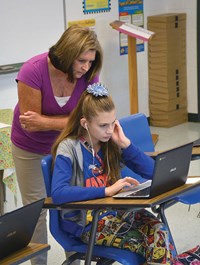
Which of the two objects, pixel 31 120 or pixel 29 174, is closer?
pixel 31 120

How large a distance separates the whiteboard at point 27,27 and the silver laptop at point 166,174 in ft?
9.22

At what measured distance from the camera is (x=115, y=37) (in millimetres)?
6621

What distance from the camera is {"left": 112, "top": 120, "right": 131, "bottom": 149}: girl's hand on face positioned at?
287 centimetres

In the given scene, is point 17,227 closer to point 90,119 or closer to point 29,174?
A: point 90,119

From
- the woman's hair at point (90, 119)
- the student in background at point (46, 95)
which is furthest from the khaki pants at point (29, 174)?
the woman's hair at point (90, 119)

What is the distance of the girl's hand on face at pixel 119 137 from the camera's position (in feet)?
9.41

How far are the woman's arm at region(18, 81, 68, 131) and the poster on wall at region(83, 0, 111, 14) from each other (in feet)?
10.8

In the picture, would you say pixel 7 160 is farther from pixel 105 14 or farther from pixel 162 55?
pixel 162 55

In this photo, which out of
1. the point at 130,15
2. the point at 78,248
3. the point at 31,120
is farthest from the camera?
the point at 130,15

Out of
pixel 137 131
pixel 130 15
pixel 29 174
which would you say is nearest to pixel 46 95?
pixel 29 174

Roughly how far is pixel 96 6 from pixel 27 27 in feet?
3.72

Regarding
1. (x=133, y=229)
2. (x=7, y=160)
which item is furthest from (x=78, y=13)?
(x=133, y=229)

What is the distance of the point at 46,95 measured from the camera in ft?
10.1

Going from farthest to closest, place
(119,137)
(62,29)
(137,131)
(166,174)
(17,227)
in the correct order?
(62,29)
(137,131)
(119,137)
(166,174)
(17,227)
